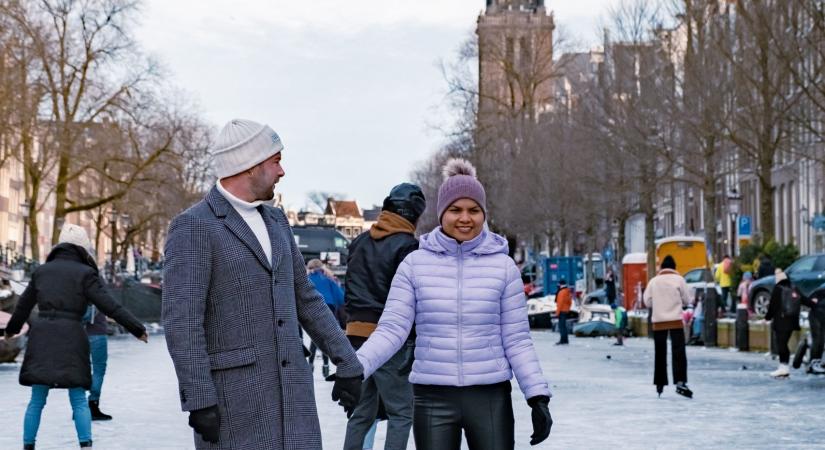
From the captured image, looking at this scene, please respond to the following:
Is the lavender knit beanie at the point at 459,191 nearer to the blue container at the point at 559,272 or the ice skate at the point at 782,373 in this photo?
the ice skate at the point at 782,373

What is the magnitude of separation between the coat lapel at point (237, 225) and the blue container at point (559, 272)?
64.8 m

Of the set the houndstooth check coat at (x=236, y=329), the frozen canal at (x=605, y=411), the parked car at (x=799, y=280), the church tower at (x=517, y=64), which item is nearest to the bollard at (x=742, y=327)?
the parked car at (x=799, y=280)

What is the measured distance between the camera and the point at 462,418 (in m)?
7.00

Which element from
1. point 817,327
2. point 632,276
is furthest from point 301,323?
point 632,276

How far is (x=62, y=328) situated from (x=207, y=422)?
21.6 ft

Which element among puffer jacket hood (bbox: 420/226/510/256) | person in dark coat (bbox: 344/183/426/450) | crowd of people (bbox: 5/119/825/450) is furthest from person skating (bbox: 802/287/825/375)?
puffer jacket hood (bbox: 420/226/510/256)

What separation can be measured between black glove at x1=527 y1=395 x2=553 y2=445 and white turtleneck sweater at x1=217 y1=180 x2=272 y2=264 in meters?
1.34

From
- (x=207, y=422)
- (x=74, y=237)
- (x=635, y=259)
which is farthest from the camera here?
(x=635, y=259)

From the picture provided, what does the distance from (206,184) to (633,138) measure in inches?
1790

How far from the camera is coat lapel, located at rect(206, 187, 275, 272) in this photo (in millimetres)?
6074

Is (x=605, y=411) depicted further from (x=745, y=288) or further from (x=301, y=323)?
(x=745, y=288)

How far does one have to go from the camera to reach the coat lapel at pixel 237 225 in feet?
19.9

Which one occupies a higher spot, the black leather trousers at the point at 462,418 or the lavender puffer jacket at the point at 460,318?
the lavender puffer jacket at the point at 460,318

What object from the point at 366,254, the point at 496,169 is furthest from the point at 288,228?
the point at 496,169
